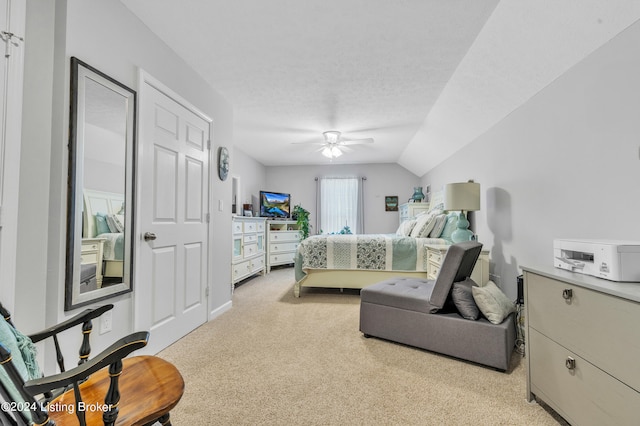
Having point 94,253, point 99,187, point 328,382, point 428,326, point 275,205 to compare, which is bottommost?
point 328,382

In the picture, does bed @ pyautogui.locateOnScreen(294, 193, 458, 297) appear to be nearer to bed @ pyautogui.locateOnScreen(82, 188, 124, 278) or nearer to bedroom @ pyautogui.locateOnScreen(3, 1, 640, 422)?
bedroom @ pyautogui.locateOnScreen(3, 1, 640, 422)

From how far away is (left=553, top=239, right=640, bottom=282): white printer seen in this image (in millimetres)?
1187

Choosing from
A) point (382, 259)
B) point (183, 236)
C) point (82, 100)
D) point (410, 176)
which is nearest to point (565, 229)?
point (382, 259)

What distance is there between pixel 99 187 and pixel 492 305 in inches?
104

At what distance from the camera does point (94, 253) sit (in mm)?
1671

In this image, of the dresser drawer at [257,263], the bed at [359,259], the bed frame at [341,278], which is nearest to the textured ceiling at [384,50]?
the bed at [359,259]

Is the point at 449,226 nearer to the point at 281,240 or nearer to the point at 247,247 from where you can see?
the point at 247,247

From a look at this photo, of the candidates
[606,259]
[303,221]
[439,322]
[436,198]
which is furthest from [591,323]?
[303,221]

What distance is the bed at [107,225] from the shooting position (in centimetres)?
162

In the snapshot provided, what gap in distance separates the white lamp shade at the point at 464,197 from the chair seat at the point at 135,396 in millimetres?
3037

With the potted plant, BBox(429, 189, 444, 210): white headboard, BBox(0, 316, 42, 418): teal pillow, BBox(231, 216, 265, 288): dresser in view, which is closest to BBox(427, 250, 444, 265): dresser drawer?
BBox(429, 189, 444, 210): white headboard

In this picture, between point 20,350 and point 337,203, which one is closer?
point 20,350

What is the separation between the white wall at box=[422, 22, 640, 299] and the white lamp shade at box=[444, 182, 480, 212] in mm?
211

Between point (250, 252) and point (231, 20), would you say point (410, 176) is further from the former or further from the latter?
point (231, 20)
